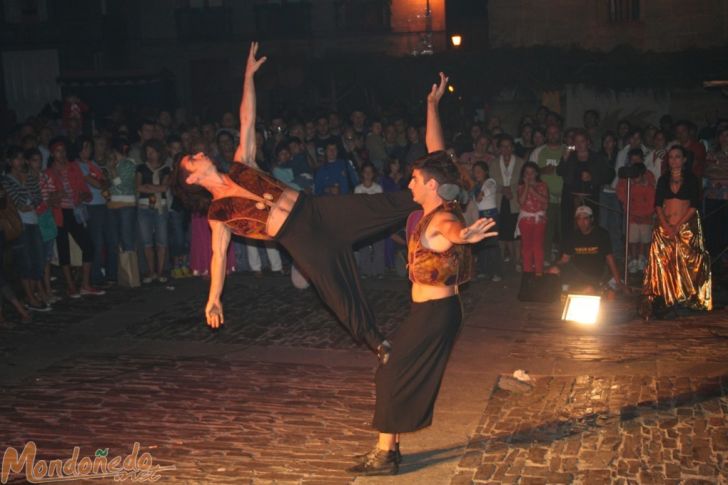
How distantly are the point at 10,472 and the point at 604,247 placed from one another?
7.31 meters

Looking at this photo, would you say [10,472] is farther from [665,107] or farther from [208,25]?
[208,25]

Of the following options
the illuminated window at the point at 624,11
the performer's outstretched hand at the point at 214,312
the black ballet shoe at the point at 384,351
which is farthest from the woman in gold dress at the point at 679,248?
the illuminated window at the point at 624,11

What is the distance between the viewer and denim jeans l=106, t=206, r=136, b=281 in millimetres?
12508

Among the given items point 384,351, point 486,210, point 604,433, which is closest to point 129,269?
point 486,210

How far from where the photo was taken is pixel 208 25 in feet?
111

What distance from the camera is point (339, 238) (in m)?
6.39

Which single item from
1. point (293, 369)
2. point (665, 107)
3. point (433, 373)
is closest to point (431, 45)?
point (665, 107)

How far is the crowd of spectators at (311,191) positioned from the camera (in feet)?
37.8

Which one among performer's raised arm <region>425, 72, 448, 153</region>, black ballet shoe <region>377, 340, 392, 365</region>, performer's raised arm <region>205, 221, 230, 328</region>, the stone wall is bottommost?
black ballet shoe <region>377, 340, 392, 365</region>

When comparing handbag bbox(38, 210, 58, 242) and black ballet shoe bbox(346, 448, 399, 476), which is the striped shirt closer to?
handbag bbox(38, 210, 58, 242)

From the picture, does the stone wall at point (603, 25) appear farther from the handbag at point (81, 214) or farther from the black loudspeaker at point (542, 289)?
the handbag at point (81, 214)

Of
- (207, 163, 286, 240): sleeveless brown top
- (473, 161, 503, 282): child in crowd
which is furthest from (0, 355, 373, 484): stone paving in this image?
(473, 161, 503, 282): child in crowd

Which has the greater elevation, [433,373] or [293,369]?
[433,373]

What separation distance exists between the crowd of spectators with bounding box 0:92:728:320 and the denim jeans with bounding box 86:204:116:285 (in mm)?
14
